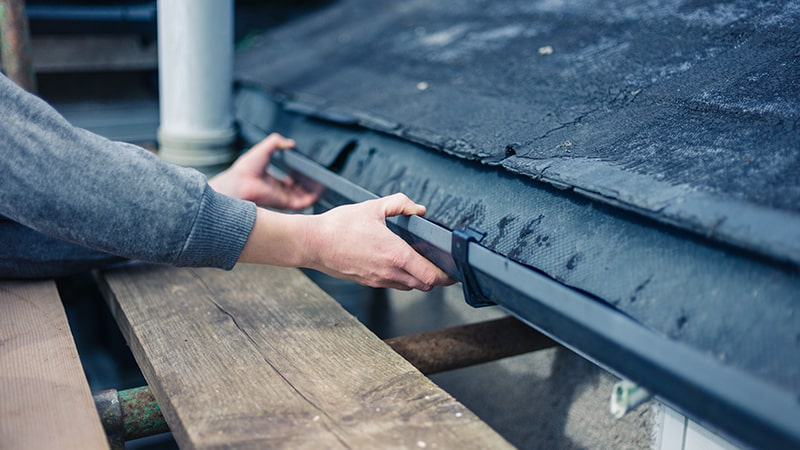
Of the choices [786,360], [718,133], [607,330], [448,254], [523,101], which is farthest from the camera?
[523,101]

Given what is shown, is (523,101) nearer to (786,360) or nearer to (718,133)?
(718,133)

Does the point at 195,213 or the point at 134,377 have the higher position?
the point at 195,213

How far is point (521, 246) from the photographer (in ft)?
3.36

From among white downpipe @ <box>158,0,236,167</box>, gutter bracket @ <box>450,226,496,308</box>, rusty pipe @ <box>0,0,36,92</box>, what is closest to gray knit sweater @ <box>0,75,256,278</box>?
gutter bracket @ <box>450,226,496,308</box>

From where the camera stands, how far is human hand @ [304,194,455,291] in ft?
3.93

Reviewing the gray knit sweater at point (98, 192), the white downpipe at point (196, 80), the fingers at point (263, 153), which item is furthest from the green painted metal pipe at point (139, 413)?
the white downpipe at point (196, 80)

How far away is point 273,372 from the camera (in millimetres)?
1065

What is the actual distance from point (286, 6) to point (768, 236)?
2849 mm

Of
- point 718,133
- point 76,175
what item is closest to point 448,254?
point 718,133

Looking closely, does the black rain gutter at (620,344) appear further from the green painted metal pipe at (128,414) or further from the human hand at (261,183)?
the human hand at (261,183)

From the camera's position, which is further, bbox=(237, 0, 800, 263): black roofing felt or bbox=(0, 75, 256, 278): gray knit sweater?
bbox=(0, 75, 256, 278): gray knit sweater

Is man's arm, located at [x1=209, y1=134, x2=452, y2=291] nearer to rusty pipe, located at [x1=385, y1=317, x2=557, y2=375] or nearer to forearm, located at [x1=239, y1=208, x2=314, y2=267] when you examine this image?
forearm, located at [x1=239, y1=208, x2=314, y2=267]

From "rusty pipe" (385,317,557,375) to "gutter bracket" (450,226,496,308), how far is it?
9.8 inches

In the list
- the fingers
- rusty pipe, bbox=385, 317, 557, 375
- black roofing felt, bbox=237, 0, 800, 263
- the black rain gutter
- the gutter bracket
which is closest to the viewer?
the black rain gutter
